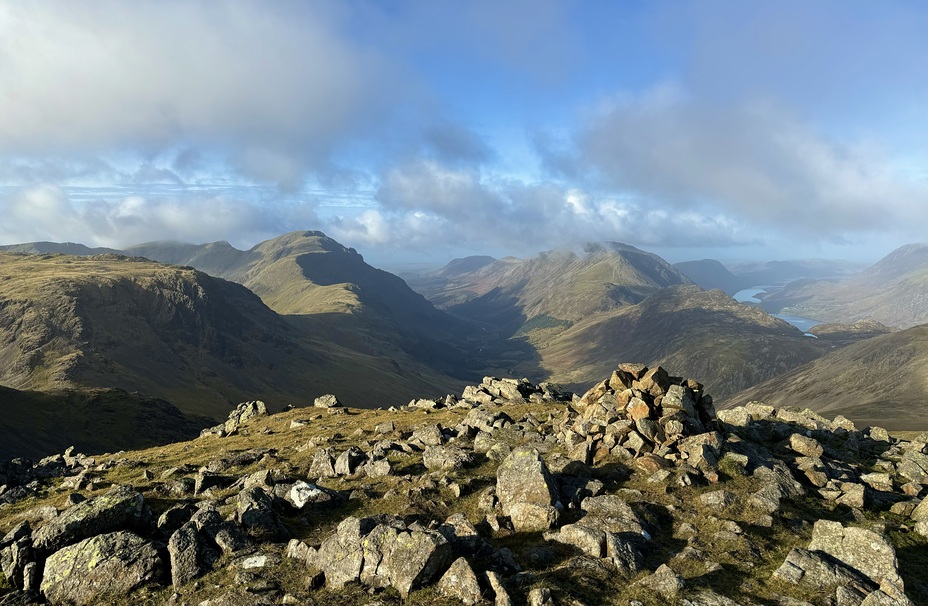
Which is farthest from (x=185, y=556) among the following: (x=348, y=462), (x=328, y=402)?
(x=328, y=402)

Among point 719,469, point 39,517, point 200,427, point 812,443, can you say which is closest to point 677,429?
point 719,469

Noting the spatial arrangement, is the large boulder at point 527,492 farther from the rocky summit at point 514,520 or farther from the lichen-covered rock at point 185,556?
the lichen-covered rock at point 185,556

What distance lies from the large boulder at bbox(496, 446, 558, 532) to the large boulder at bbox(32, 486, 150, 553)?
17894 millimetres

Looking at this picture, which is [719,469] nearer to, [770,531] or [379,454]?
[770,531]

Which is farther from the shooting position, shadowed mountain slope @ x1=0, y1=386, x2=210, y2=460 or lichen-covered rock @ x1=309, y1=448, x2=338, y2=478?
shadowed mountain slope @ x1=0, y1=386, x2=210, y2=460

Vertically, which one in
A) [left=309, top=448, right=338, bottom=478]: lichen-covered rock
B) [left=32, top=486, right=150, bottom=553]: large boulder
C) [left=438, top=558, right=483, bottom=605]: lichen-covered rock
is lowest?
[left=309, top=448, right=338, bottom=478]: lichen-covered rock

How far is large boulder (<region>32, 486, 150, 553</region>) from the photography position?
21.4 metres

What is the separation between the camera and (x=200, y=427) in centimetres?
16912

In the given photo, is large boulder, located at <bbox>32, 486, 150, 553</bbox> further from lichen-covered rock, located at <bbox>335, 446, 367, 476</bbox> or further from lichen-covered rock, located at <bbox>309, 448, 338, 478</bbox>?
lichen-covered rock, located at <bbox>335, 446, 367, 476</bbox>

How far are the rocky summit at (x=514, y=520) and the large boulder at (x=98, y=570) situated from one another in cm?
6

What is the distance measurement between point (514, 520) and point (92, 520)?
772 inches

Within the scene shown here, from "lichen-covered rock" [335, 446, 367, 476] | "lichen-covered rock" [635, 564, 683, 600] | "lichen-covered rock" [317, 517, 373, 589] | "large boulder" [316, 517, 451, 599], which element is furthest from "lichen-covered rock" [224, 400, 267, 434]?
"lichen-covered rock" [635, 564, 683, 600]

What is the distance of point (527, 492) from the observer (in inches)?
1003

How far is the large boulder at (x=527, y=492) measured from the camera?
2427cm
